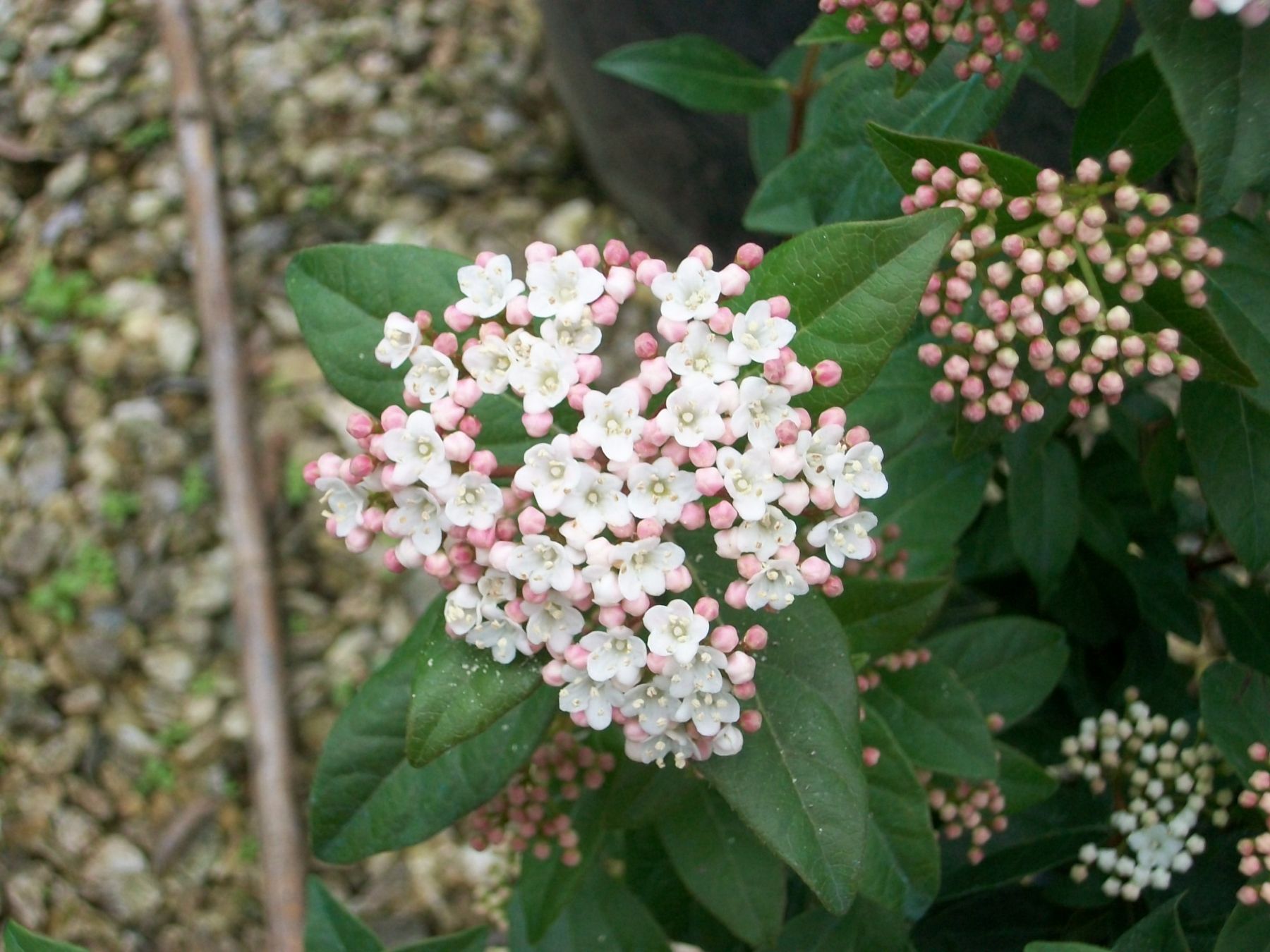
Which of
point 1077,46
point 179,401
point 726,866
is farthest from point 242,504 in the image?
point 1077,46

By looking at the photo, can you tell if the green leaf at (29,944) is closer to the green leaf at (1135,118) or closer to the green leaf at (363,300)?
the green leaf at (363,300)

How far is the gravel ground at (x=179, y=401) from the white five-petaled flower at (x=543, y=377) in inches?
89.4

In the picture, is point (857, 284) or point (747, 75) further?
point (747, 75)

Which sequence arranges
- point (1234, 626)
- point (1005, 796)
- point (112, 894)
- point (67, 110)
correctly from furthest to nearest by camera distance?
point (67, 110) < point (112, 894) < point (1234, 626) < point (1005, 796)

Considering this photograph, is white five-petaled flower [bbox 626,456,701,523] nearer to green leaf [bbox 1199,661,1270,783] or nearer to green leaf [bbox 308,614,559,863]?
green leaf [bbox 308,614,559,863]

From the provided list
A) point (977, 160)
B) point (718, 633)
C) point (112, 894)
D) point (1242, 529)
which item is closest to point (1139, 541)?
point (1242, 529)

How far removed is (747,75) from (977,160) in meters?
1.35

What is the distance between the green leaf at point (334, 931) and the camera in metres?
1.70

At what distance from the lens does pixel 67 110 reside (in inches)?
164

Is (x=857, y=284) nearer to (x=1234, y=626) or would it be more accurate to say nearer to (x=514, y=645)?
(x=514, y=645)

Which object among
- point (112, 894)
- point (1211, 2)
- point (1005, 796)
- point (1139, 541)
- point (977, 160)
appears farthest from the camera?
point (112, 894)

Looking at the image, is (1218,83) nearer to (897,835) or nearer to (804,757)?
(804,757)

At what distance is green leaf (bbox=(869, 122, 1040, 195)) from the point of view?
1405mm

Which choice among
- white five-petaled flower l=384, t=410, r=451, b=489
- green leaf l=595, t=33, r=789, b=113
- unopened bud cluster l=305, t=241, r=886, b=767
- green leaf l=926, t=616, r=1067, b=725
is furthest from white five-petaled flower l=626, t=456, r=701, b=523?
green leaf l=595, t=33, r=789, b=113
